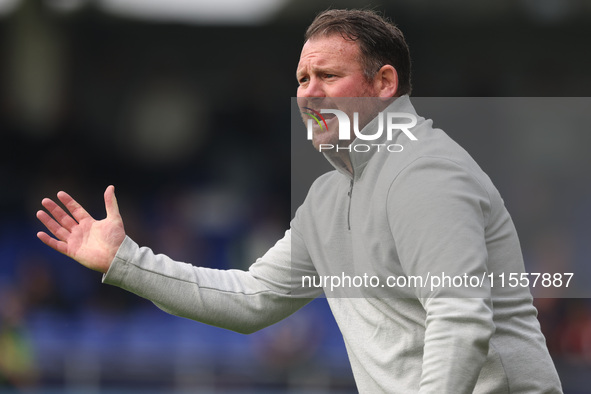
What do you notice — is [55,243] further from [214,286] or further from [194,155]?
[194,155]

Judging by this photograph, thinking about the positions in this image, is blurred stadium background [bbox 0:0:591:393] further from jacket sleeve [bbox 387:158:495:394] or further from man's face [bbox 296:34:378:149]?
jacket sleeve [bbox 387:158:495:394]

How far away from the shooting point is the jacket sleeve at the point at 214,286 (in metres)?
1.87

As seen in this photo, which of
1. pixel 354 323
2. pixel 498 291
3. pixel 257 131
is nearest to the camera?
pixel 498 291

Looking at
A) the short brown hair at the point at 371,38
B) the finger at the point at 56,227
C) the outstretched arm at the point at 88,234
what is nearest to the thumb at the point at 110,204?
the outstretched arm at the point at 88,234

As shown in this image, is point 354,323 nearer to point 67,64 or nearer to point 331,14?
point 331,14

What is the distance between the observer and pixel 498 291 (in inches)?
62.3

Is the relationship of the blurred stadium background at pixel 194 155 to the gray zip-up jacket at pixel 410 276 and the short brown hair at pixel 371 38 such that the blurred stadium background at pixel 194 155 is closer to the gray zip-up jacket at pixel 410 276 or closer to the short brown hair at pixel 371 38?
the gray zip-up jacket at pixel 410 276

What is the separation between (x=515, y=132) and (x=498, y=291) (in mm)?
4253

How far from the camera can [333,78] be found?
5.99 ft

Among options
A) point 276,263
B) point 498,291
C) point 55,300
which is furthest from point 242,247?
point 498,291

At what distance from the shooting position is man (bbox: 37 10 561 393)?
1.44 meters

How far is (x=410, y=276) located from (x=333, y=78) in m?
0.53

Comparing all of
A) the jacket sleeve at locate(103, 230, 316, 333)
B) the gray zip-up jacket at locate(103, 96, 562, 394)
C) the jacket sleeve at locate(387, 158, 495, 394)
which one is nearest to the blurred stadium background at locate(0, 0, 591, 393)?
the jacket sleeve at locate(103, 230, 316, 333)

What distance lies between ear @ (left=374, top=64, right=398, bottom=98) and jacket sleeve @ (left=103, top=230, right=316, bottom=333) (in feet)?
1.52
